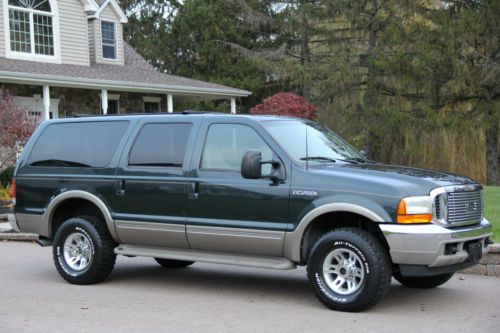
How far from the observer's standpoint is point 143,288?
850 centimetres

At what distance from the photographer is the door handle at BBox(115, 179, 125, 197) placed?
8.37 m

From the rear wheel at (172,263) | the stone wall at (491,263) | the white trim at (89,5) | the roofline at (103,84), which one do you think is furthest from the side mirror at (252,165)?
the white trim at (89,5)

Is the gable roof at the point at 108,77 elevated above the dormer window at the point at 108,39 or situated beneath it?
situated beneath

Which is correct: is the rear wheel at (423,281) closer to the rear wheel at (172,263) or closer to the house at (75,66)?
the rear wheel at (172,263)

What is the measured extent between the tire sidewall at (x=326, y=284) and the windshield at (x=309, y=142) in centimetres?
105

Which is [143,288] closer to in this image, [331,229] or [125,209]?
[125,209]

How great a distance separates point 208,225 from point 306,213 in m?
1.17

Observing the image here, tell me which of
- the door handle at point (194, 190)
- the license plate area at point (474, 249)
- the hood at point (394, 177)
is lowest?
the license plate area at point (474, 249)

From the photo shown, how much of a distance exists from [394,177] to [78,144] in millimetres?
4098

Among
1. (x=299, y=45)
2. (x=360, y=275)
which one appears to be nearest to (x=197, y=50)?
(x=299, y=45)

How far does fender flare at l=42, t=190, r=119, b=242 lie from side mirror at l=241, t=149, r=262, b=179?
2.08m

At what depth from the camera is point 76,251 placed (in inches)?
348

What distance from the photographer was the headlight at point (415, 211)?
6719 millimetres

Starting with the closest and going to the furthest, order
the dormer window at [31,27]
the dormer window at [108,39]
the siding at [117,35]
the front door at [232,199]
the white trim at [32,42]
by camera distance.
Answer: the front door at [232,199], the white trim at [32,42], the dormer window at [31,27], the siding at [117,35], the dormer window at [108,39]
